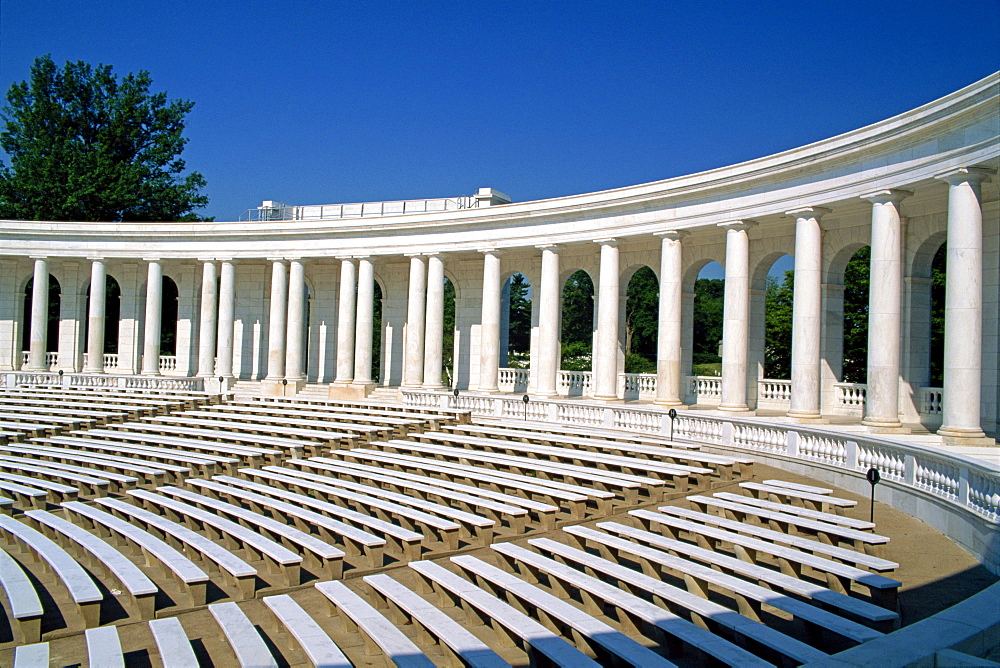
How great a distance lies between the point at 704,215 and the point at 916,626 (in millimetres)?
31038

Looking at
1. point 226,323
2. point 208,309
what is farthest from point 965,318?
point 208,309

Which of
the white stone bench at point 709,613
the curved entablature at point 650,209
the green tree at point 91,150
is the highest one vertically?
the green tree at point 91,150

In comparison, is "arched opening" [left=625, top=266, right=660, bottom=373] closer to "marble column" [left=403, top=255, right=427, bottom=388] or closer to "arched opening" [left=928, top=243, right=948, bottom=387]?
"arched opening" [left=928, top=243, right=948, bottom=387]

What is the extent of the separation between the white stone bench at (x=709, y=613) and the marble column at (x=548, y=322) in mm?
29874

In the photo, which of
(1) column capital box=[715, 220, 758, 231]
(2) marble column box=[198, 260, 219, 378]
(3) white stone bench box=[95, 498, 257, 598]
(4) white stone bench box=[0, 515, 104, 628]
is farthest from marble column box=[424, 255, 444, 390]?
(4) white stone bench box=[0, 515, 104, 628]

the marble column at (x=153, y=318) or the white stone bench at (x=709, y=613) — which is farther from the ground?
the marble column at (x=153, y=318)

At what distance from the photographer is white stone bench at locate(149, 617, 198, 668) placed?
12367mm

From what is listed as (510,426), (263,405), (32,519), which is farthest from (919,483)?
(263,405)

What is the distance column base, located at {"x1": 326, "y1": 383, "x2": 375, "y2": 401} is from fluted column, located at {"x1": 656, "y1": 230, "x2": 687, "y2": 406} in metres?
20.6

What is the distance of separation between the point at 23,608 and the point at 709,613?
1220cm

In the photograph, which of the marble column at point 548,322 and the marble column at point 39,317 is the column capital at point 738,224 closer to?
the marble column at point 548,322

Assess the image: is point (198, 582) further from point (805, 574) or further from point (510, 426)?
point (510, 426)

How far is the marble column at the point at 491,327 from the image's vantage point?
4956cm

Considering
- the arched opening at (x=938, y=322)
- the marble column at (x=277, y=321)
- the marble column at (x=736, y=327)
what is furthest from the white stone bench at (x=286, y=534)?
the arched opening at (x=938, y=322)
